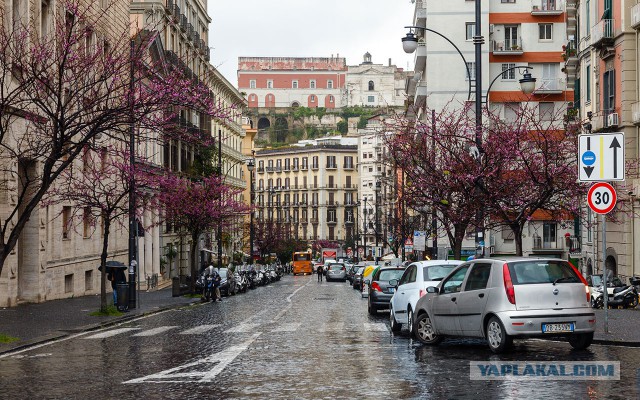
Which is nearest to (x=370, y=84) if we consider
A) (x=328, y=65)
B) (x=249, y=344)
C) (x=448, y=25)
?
(x=328, y=65)

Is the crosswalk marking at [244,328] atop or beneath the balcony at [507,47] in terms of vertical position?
beneath

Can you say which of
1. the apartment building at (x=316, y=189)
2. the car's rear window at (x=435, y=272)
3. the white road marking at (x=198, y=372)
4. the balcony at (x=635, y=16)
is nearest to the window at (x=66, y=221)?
the car's rear window at (x=435, y=272)

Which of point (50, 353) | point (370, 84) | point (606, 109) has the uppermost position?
point (370, 84)

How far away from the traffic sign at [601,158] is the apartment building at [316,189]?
483 ft

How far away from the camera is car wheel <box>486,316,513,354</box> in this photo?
15516mm

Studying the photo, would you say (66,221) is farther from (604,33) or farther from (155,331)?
(604,33)

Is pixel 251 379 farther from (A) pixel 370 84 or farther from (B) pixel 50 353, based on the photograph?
(A) pixel 370 84

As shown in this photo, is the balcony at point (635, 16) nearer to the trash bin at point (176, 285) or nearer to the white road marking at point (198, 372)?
the trash bin at point (176, 285)

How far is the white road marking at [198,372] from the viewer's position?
1322 centimetres

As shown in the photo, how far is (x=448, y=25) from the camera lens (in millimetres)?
70625

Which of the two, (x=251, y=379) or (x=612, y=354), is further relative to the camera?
(x=612, y=354)

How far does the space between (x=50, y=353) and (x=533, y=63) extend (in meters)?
56.2

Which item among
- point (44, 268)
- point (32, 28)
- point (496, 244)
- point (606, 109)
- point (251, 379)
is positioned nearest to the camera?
Result: point (251, 379)

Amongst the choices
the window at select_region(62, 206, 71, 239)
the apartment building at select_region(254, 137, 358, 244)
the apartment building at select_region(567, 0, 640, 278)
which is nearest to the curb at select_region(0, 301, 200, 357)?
the window at select_region(62, 206, 71, 239)
